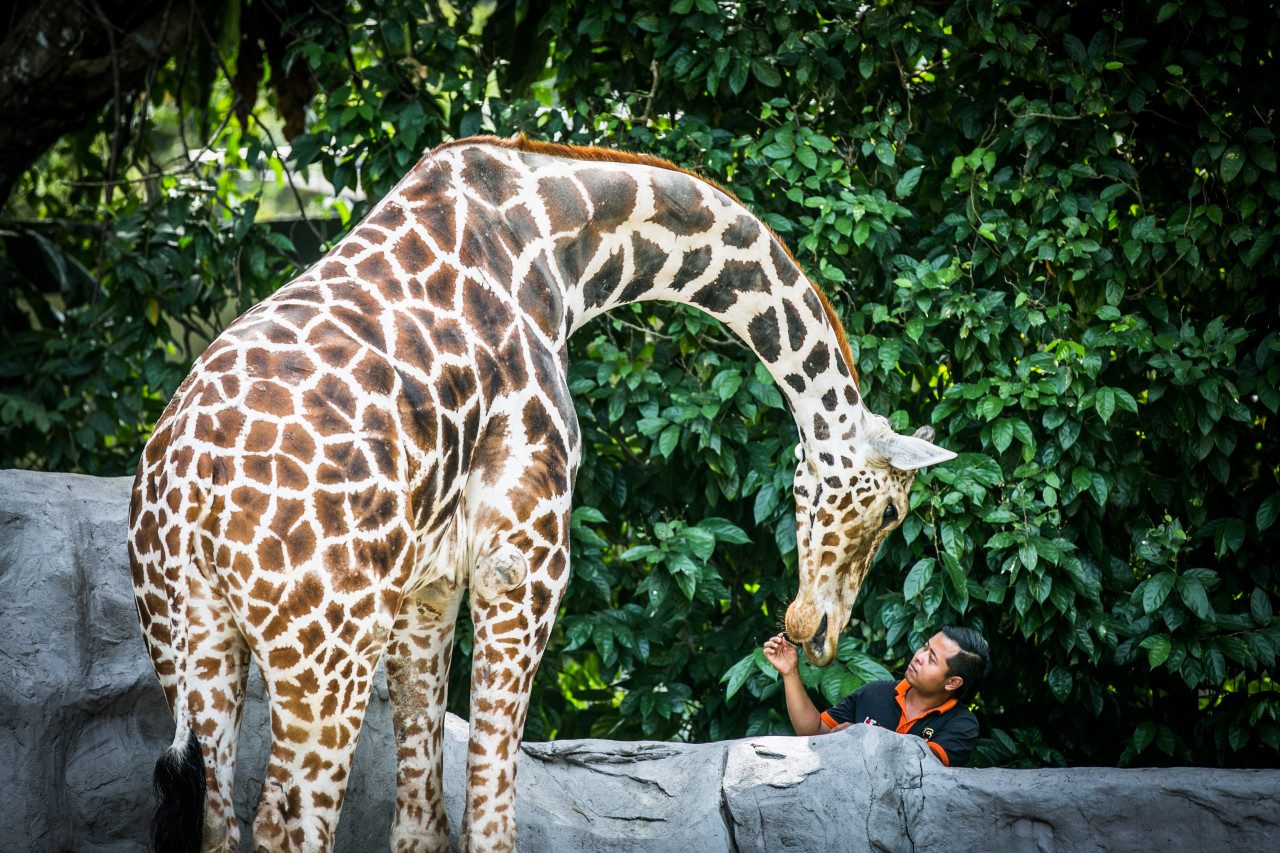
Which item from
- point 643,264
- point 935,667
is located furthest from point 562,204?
point 935,667

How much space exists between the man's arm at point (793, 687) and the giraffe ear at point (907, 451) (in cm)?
80

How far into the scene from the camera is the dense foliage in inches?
177

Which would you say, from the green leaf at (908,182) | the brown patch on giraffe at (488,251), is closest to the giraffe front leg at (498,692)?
the brown patch on giraffe at (488,251)

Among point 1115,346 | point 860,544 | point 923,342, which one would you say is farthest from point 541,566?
point 1115,346

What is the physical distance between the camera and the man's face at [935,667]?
406cm

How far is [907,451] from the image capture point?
3.81 metres

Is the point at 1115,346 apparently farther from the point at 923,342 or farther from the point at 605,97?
the point at 605,97

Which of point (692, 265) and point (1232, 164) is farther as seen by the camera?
point (1232, 164)

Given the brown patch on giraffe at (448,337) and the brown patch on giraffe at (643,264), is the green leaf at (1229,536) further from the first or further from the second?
the brown patch on giraffe at (448,337)

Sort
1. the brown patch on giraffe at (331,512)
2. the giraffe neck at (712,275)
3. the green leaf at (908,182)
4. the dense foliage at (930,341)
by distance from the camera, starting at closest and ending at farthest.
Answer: the brown patch on giraffe at (331,512) → the giraffe neck at (712,275) → the dense foliage at (930,341) → the green leaf at (908,182)

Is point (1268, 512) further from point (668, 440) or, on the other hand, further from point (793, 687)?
point (668, 440)

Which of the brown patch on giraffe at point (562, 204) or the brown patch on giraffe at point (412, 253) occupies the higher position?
the brown patch on giraffe at point (562, 204)

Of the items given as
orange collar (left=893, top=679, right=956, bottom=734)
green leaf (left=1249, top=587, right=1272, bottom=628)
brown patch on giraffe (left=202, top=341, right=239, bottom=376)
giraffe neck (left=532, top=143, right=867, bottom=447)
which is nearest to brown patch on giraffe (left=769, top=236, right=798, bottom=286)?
giraffe neck (left=532, top=143, right=867, bottom=447)

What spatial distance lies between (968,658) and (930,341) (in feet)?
4.63
